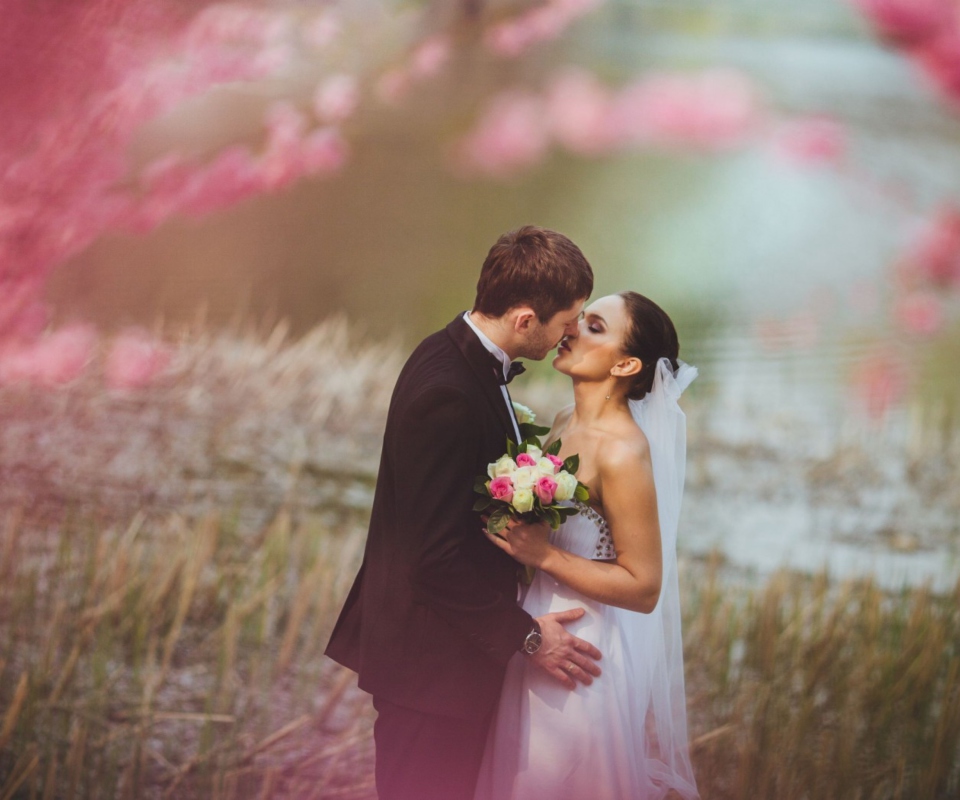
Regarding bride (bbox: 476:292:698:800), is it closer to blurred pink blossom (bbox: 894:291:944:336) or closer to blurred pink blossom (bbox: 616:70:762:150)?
blurred pink blossom (bbox: 616:70:762:150)

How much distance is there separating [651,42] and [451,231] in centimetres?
81

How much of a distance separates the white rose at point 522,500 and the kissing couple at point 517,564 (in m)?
0.10

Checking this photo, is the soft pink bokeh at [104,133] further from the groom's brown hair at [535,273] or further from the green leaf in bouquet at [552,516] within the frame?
the green leaf in bouquet at [552,516]

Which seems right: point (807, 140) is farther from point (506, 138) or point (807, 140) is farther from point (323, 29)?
point (323, 29)

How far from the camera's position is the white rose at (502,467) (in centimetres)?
143

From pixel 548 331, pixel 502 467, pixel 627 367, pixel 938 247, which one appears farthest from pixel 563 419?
pixel 938 247

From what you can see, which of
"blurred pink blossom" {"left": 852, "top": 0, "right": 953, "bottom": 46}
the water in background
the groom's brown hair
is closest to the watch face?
the groom's brown hair

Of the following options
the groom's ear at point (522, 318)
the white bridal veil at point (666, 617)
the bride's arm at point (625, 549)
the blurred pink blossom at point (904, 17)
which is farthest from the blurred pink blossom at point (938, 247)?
the groom's ear at point (522, 318)

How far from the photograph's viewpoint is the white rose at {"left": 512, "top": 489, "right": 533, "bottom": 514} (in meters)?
1.39

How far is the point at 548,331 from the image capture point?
155 centimetres

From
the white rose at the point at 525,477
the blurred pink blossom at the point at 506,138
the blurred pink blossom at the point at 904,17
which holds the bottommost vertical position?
the white rose at the point at 525,477

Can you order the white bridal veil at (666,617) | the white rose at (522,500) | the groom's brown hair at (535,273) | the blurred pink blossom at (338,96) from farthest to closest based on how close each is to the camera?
the blurred pink blossom at (338,96) → the white bridal veil at (666,617) → the groom's brown hair at (535,273) → the white rose at (522,500)

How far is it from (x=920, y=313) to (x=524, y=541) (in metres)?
1.91

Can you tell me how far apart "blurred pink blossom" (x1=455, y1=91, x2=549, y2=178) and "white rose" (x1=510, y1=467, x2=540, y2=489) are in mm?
1595
